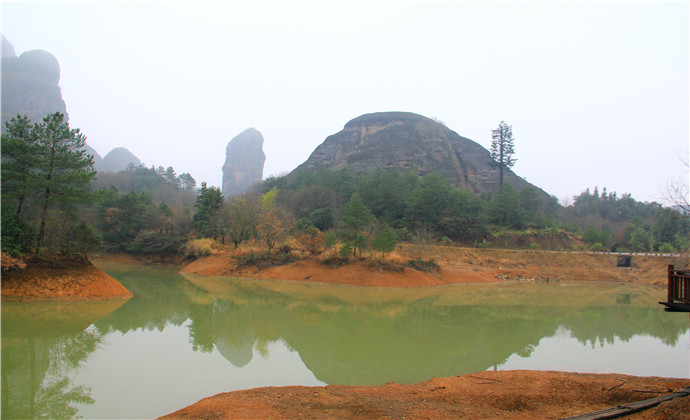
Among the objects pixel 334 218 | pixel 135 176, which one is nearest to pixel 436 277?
pixel 334 218

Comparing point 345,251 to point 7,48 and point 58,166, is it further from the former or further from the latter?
point 7,48

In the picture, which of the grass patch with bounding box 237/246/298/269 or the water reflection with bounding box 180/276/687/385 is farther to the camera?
the grass patch with bounding box 237/246/298/269

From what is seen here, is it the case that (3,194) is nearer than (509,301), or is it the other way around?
(3,194)

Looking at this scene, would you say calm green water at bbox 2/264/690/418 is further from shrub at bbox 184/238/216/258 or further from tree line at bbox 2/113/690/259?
shrub at bbox 184/238/216/258

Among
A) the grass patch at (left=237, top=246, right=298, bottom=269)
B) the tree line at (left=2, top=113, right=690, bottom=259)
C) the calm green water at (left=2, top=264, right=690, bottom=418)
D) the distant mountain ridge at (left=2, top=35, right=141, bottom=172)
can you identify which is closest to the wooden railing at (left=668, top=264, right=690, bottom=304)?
the calm green water at (left=2, top=264, right=690, bottom=418)

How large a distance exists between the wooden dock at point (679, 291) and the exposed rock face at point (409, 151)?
57843mm

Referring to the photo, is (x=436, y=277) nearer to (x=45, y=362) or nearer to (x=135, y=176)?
(x=45, y=362)

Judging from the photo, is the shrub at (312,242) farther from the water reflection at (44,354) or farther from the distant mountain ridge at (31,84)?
the distant mountain ridge at (31,84)

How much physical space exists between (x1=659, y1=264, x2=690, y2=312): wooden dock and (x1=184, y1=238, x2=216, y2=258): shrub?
29.5 meters

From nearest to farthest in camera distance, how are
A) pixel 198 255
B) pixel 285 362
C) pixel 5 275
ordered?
1. pixel 285 362
2. pixel 5 275
3. pixel 198 255

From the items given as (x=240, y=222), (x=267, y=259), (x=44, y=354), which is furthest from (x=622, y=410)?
(x=240, y=222)

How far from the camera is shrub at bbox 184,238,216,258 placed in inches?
1190

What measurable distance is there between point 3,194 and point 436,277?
23.5 metres

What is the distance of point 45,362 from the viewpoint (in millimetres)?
7660
